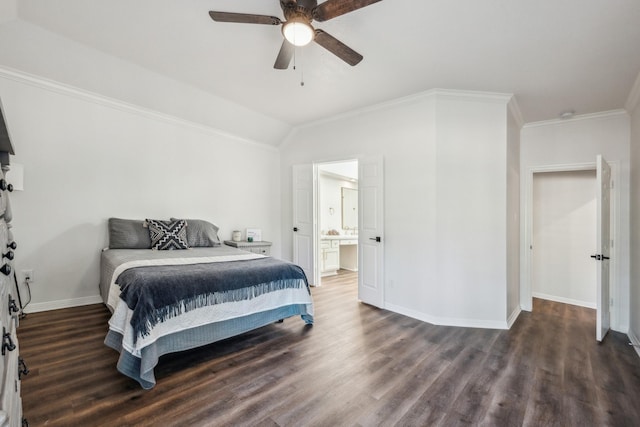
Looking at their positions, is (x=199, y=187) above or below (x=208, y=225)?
above

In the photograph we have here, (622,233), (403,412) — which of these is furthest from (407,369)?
(622,233)

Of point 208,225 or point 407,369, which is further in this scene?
point 208,225

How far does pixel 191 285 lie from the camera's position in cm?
236

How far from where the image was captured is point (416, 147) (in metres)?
3.61

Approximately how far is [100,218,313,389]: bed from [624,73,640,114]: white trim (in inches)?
152

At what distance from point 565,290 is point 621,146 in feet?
6.91

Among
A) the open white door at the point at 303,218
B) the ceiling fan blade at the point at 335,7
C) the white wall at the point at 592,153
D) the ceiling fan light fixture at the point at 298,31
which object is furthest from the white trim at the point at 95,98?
the white wall at the point at 592,153

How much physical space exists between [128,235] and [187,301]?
6.32ft

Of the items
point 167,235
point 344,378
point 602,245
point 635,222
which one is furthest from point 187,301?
point 635,222

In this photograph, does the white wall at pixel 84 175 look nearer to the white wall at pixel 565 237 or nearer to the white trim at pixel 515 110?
the white trim at pixel 515 110

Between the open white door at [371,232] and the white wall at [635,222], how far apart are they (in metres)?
2.59

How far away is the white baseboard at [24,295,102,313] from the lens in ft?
10.8

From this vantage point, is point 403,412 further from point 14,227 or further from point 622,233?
point 14,227

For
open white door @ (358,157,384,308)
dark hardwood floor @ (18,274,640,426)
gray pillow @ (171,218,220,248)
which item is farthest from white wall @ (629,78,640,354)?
gray pillow @ (171,218,220,248)
